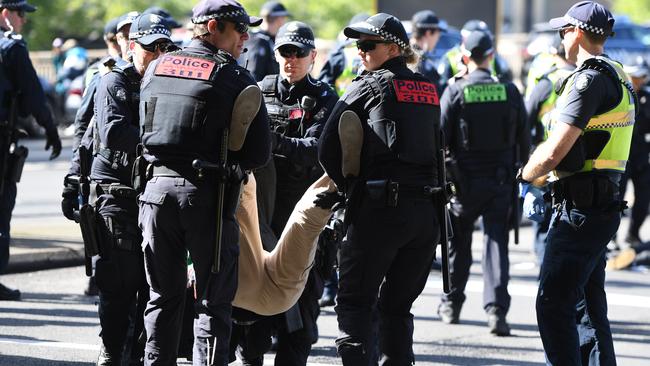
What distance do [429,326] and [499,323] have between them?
1.79 ft

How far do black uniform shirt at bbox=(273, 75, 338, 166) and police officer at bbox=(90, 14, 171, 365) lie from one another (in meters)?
0.86

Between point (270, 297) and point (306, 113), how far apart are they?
50.4 inches

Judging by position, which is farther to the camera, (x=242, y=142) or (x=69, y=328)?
(x=69, y=328)

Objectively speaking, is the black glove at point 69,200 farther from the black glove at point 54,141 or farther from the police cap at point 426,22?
the police cap at point 426,22

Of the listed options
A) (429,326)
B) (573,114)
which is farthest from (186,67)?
(429,326)

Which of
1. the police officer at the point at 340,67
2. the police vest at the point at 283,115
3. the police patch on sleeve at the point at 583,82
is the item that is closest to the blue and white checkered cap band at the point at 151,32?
the police vest at the point at 283,115

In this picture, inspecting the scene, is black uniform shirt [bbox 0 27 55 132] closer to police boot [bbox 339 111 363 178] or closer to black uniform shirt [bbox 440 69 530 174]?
black uniform shirt [bbox 440 69 530 174]

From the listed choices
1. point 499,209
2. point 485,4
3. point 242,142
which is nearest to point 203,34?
point 242,142

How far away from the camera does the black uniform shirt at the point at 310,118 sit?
7.09 metres

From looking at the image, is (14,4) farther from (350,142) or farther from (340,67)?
(350,142)

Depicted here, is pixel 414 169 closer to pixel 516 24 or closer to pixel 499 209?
pixel 499 209

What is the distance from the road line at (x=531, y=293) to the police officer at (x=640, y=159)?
210 cm

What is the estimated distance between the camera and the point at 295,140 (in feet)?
23.4

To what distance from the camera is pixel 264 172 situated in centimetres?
707
